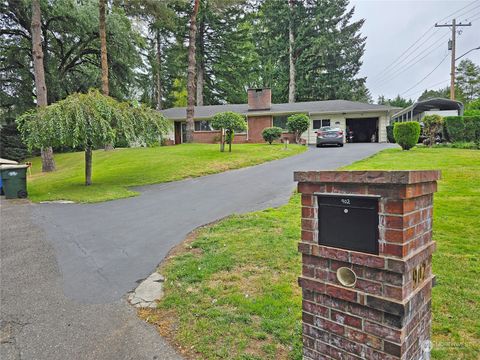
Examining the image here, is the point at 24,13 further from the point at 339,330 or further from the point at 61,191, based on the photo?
the point at 339,330

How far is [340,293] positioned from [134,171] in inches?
509

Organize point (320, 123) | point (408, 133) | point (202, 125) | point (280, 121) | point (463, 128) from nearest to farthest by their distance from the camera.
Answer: point (408, 133), point (463, 128), point (320, 123), point (280, 121), point (202, 125)

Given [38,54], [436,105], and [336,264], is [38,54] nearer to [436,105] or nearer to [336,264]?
[336,264]

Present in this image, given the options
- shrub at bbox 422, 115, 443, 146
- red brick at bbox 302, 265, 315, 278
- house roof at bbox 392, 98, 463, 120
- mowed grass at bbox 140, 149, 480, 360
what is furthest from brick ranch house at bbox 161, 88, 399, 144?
red brick at bbox 302, 265, 315, 278

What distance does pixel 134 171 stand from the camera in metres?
13.7

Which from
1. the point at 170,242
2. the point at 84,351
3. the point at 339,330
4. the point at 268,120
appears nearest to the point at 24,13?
the point at 268,120

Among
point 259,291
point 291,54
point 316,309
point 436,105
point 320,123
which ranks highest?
point 291,54

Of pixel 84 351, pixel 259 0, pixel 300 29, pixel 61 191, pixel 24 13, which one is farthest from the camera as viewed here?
pixel 259 0

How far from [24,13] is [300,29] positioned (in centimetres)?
2450

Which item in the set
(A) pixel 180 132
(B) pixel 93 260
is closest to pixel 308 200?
(B) pixel 93 260

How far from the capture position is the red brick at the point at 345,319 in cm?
188

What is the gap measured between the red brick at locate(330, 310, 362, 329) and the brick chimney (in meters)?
24.5

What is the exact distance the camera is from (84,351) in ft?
8.59

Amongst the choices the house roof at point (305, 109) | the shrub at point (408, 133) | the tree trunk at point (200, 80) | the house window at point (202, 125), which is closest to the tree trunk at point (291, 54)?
the house roof at point (305, 109)
